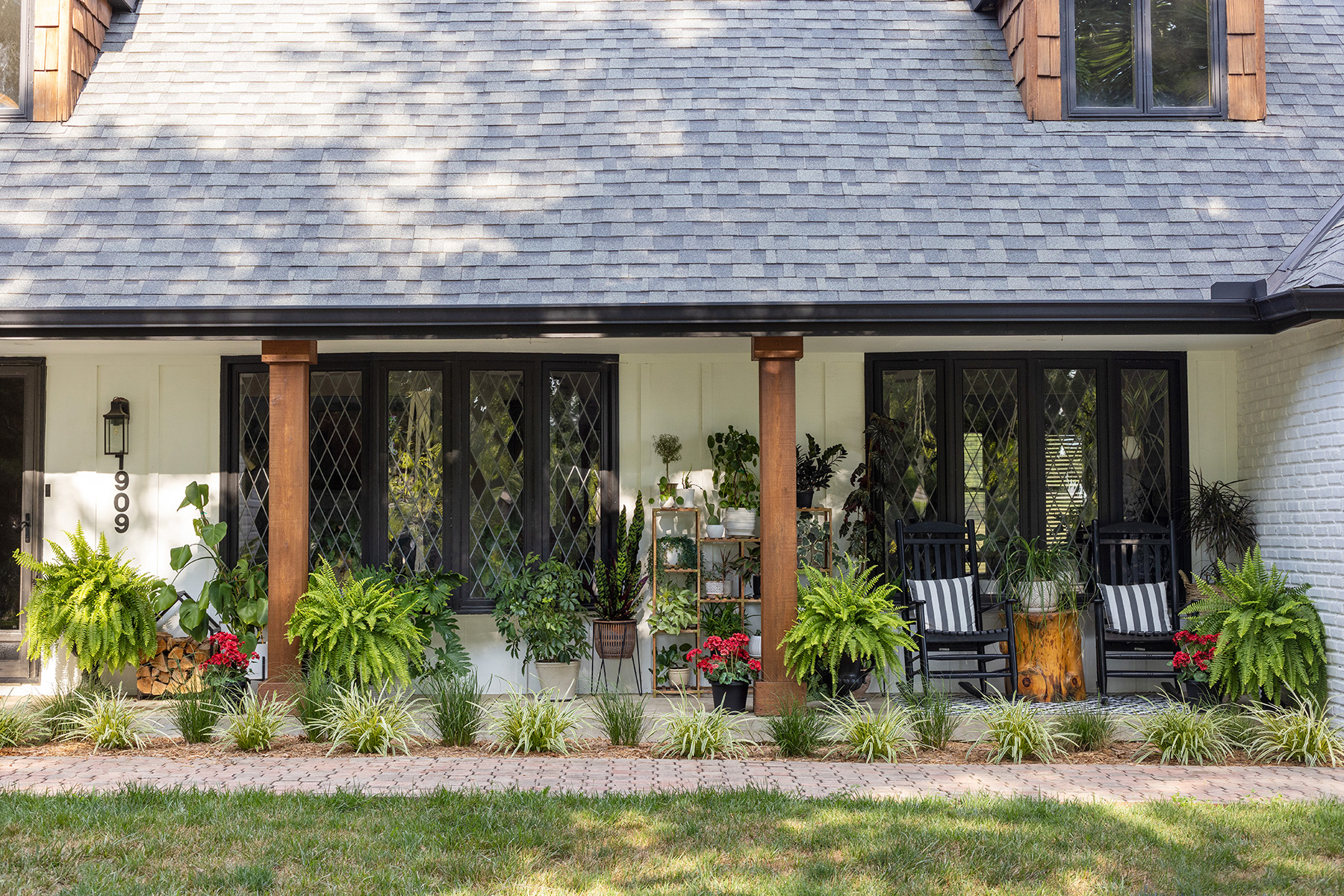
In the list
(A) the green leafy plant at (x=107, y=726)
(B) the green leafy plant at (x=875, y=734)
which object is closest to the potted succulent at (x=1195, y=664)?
(B) the green leafy plant at (x=875, y=734)

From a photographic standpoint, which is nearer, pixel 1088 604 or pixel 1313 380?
pixel 1313 380

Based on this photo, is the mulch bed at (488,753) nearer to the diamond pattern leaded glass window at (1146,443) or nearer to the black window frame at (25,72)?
the diamond pattern leaded glass window at (1146,443)

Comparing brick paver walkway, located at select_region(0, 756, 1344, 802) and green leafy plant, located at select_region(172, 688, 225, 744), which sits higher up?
green leafy plant, located at select_region(172, 688, 225, 744)

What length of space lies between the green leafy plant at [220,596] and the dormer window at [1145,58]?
6.04 meters

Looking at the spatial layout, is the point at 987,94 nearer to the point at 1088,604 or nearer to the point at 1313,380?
the point at 1313,380

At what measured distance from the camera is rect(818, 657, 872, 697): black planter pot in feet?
19.1

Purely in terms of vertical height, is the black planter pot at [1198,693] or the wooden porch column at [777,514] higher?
the wooden porch column at [777,514]

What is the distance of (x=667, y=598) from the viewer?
6.61 m

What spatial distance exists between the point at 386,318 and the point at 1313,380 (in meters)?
5.08

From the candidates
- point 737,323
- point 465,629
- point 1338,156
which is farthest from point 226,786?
point 1338,156

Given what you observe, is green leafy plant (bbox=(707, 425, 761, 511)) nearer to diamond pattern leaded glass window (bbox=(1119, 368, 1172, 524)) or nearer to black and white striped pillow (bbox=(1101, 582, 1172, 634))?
black and white striped pillow (bbox=(1101, 582, 1172, 634))

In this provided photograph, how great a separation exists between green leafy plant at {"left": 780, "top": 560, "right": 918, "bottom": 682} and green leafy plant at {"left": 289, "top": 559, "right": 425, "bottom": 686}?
2.08 metres

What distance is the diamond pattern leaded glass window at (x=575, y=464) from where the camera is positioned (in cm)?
684

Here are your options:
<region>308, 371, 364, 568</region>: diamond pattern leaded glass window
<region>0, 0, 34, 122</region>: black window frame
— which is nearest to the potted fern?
<region>308, 371, 364, 568</region>: diamond pattern leaded glass window
